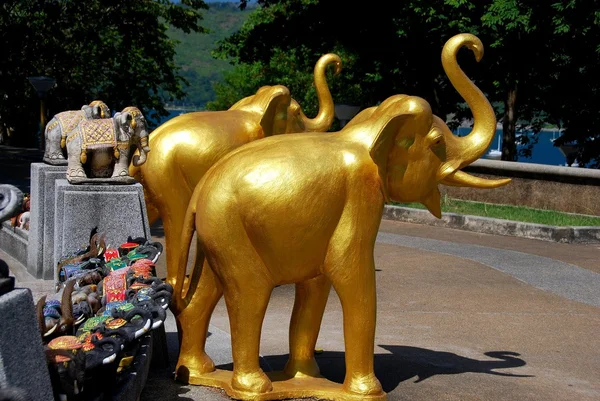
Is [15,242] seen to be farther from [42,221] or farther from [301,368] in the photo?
[301,368]

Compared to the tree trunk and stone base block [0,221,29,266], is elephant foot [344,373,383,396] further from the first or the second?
the tree trunk

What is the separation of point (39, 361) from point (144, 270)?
2.43 m

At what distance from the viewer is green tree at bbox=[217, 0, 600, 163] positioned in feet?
67.8

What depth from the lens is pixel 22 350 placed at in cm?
361

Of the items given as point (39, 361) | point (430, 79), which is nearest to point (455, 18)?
point (430, 79)

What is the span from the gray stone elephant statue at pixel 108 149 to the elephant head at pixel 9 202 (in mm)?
4404

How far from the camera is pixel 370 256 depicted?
5.67 meters

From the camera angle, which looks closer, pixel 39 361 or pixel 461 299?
pixel 39 361

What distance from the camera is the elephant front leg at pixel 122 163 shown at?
26.9 ft

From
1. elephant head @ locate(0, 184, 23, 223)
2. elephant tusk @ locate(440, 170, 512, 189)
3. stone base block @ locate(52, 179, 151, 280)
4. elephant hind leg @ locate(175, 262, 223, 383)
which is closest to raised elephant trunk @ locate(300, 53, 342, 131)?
stone base block @ locate(52, 179, 151, 280)

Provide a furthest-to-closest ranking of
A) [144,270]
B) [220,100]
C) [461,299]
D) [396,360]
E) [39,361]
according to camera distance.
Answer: [220,100] < [461,299] < [396,360] < [144,270] < [39,361]

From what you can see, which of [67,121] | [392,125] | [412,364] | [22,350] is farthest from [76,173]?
[22,350]

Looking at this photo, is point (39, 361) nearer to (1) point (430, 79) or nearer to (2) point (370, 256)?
(2) point (370, 256)

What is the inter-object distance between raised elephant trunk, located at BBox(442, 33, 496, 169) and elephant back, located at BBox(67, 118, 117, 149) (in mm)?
3395
